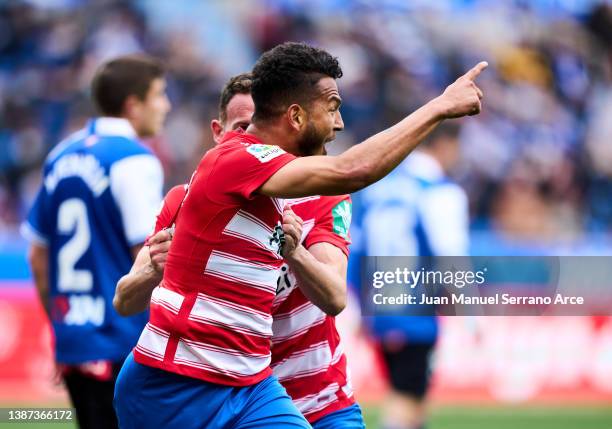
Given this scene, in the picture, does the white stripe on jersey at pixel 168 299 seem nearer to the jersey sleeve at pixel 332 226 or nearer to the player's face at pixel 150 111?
the jersey sleeve at pixel 332 226

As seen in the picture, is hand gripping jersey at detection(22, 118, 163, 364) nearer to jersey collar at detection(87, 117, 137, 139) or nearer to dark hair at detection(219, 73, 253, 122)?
jersey collar at detection(87, 117, 137, 139)

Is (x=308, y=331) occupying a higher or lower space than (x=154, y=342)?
higher

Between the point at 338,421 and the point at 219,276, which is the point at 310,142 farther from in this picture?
the point at 338,421

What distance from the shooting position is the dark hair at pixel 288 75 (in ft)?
11.5

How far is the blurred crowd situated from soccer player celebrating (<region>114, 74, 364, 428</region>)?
28.0 feet

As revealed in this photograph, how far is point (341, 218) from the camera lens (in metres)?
4.00

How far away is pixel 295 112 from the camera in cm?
351

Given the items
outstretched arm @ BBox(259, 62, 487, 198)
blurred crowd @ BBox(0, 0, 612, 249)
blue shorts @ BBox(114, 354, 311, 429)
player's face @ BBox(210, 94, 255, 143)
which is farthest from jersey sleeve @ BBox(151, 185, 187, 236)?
blurred crowd @ BBox(0, 0, 612, 249)

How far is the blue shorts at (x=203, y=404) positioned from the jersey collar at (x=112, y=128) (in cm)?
194

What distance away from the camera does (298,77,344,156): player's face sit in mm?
3510

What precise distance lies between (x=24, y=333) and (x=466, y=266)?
4306 millimetres

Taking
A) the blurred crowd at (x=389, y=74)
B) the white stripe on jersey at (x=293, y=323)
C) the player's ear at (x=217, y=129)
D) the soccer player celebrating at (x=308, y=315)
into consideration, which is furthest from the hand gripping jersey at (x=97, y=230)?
the blurred crowd at (x=389, y=74)

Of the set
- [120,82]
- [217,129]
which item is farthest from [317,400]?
[120,82]

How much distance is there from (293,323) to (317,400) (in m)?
0.31
